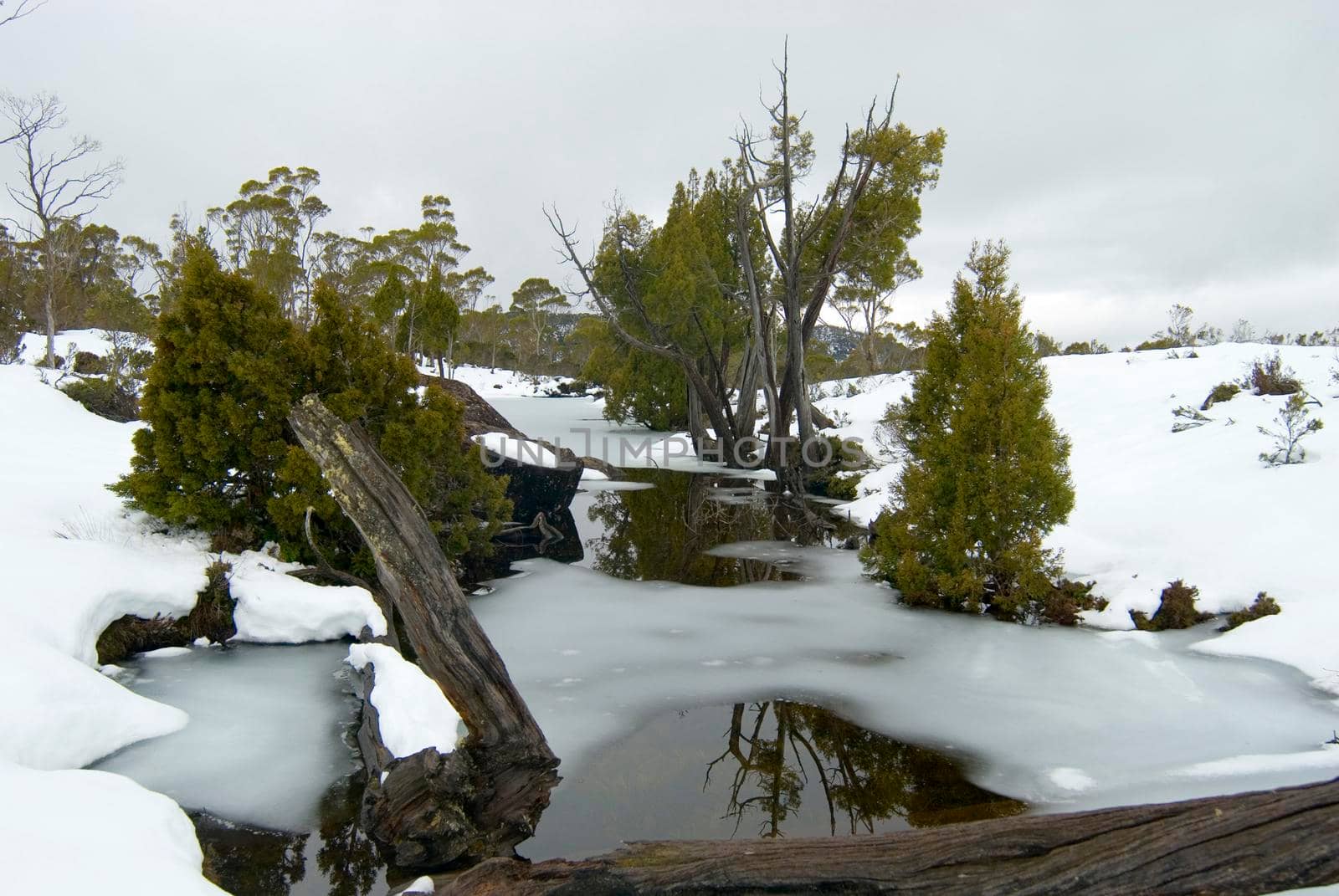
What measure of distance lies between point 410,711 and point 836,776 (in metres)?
2.30

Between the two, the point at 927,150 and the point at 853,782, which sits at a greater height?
the point at 927,150

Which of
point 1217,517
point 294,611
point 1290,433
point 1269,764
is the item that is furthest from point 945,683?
point 1290,433

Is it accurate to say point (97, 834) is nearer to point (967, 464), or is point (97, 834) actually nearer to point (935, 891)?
point (935, 891)

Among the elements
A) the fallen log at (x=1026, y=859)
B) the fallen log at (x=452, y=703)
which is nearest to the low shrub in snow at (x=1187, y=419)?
the fallen log at (x=1026, y=859)

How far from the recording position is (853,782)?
13.3 ft

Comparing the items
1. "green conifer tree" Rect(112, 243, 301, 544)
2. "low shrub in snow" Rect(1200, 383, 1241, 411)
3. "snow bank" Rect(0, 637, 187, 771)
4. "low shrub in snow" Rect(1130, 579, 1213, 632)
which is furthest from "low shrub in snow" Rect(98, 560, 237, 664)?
"low shrub in snow" Rect(1200, 383, 1241, 411)

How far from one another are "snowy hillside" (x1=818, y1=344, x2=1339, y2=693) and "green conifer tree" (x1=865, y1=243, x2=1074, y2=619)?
89 centimetres

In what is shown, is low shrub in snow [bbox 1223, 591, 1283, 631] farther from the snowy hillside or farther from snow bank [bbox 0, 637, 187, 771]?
snow bank [bbox 0, 637, 187, 771]

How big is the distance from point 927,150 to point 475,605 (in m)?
13.0

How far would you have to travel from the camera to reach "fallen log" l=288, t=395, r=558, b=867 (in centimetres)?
329

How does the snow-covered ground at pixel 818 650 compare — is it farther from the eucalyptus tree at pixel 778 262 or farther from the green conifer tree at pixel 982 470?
the eucalyptus tree at pixel 778 262

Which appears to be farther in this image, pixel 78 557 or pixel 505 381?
pixel 505 381

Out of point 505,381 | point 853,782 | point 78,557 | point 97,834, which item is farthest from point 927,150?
point 505,381

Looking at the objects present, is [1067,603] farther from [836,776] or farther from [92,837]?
[92,837]
